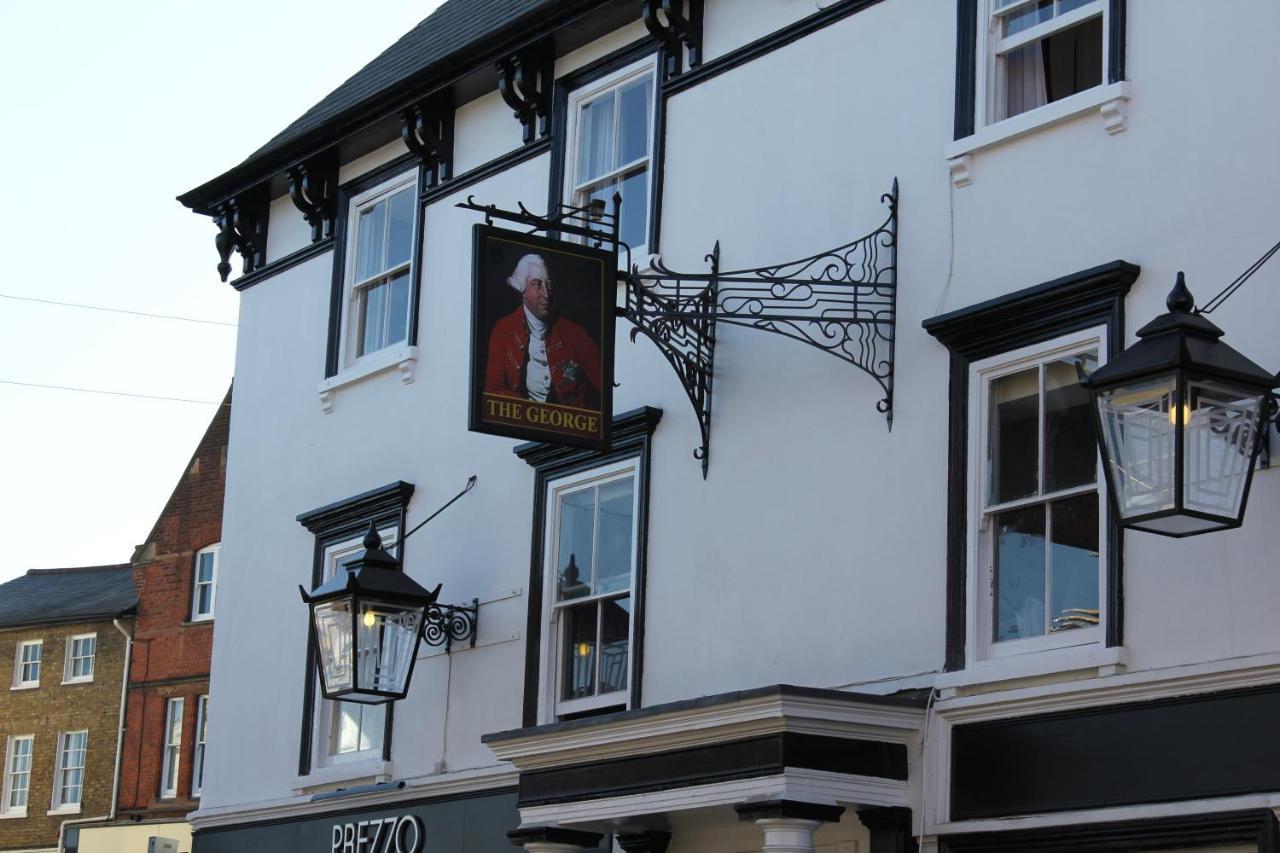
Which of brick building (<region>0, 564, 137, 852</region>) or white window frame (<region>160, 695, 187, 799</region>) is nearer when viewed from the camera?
white window frame (<region>160, 695, 187, 799</region>)

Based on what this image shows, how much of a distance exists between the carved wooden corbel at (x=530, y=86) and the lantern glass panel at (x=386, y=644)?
13.1ft

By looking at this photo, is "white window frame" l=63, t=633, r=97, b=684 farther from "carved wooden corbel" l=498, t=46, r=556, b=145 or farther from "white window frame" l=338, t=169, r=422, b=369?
"carved wooden corbel" l=498, t=46, r=556, b=145

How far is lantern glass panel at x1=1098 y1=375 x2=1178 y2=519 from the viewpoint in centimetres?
907

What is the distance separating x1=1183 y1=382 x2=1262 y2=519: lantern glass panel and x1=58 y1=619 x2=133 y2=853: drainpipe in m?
31.3

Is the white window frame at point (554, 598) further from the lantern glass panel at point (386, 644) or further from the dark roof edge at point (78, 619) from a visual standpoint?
the dark roof edge at point (78, 619)

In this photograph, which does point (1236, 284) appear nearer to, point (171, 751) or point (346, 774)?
point (346, 774)

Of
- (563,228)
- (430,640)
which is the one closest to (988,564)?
(563,228)

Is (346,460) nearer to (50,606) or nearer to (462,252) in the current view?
(462,252)

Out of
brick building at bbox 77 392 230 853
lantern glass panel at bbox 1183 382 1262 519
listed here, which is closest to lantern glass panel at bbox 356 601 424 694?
lantern glass panel at bbox 1183 382 1262 519

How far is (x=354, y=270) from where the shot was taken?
1792 centimetres

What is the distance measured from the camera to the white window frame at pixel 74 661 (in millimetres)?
40375

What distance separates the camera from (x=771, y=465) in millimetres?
13086

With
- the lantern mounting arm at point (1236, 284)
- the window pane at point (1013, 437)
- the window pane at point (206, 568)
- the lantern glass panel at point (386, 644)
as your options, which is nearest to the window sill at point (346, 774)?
the lantern glass panel at point (386, 644)

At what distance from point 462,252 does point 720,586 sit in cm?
462
